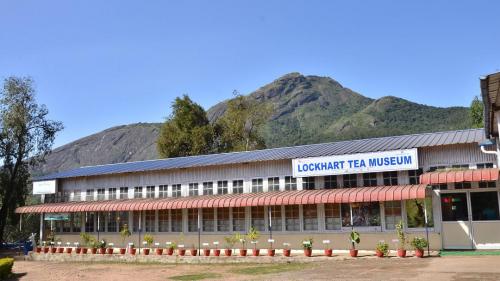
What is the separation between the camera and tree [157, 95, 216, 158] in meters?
55.8

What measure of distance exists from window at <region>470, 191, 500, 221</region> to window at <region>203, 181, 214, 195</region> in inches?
518

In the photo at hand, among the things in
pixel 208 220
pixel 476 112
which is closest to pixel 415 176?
pixel 208 220

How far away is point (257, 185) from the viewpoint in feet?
84.4

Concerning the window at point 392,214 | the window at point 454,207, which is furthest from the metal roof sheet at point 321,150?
the window at point 392,214

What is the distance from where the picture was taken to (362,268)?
644 inches

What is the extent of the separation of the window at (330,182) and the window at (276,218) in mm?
2685

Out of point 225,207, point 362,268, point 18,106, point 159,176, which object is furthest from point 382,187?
point 18,106

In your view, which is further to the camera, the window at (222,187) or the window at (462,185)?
the window at (222,187)

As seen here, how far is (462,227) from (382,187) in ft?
11.5

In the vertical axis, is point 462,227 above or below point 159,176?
below

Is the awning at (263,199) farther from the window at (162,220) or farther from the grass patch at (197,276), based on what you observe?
the grass patch at (197,276)

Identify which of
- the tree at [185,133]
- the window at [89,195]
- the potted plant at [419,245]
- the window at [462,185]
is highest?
the tree at [185,133]

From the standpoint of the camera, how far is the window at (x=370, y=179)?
878 inches

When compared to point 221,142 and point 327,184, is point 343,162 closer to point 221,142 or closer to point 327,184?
point 327,184
